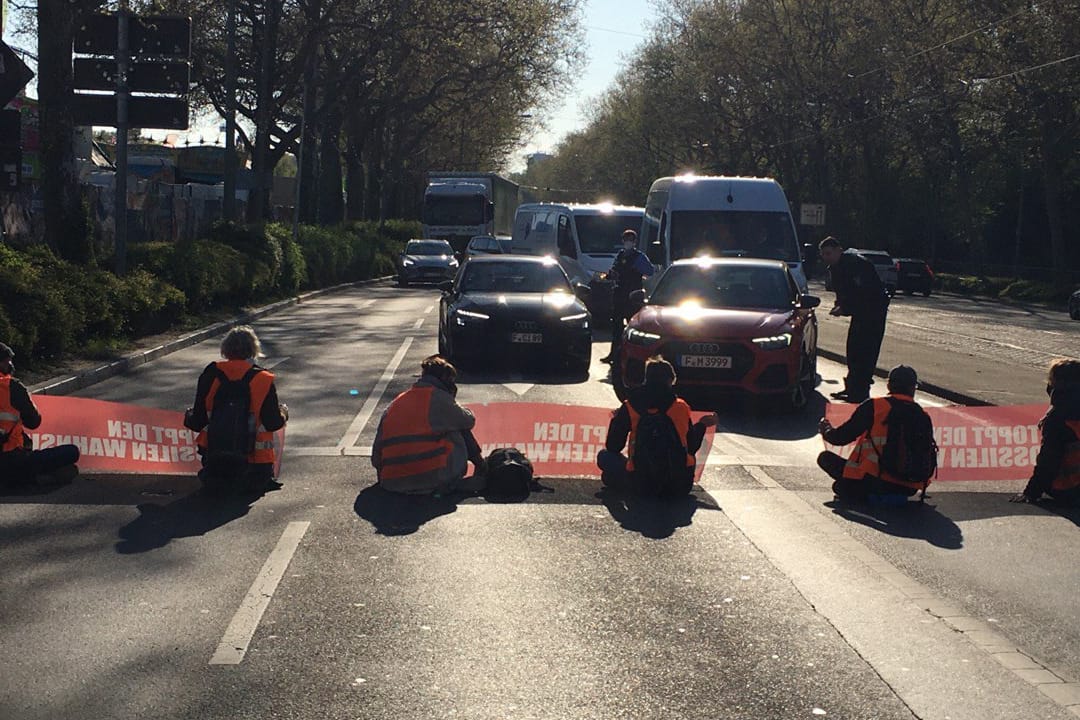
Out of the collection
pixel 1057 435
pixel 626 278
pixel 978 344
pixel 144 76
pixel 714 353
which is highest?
pixel 144 76

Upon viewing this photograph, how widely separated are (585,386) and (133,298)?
7385 millimetres

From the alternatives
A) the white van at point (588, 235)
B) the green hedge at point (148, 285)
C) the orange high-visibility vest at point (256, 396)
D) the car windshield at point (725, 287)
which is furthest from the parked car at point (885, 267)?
the orange high-visibility vest at point (256, 396)

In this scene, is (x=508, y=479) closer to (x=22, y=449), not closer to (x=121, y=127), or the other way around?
(x=22, y=449)

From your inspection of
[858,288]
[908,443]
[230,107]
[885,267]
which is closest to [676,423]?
[908,443]

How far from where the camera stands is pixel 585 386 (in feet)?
57.2

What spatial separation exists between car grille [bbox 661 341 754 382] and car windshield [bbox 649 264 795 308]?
1.40 meters

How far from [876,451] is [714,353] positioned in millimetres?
5044

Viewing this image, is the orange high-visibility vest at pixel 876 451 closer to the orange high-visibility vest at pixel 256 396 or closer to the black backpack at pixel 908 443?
the black backpack at pixel 908 443

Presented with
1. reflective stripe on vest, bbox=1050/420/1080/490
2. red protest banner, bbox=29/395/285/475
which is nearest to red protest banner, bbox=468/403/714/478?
red protest banner, bbox=29/395/285/475

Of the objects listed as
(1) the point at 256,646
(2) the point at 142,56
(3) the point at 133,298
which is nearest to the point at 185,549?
(1) the point at 256,646

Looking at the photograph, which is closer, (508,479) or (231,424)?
(231,424)

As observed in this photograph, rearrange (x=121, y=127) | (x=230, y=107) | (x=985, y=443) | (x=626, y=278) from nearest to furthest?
1. (x=985, y=443)
2. (x=626, y=278)
3. (x=121, y=127)
4. (x=230, y=107)

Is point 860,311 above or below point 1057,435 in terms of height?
above

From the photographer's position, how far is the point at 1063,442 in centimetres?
1012
